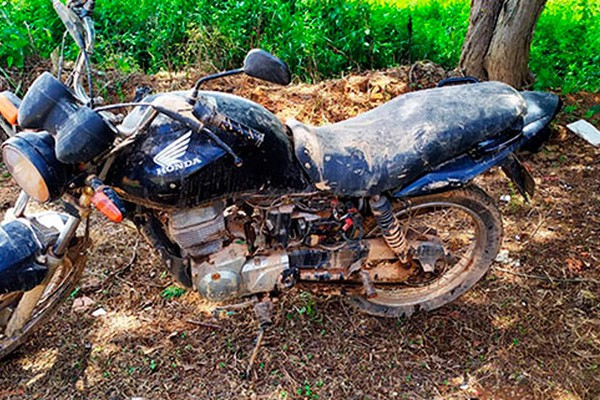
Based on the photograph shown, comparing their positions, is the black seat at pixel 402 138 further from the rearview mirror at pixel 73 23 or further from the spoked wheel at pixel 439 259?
the rearview mirror at pixel 73 23

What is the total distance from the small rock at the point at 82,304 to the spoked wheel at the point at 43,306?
440 millimetres

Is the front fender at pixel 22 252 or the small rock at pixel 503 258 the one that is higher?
the front fender at pixel 22 252

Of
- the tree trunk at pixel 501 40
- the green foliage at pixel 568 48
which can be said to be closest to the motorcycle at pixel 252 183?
the tree trunk at pixel 501 40

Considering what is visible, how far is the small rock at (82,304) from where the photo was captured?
11.6 ft

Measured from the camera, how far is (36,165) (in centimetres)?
217

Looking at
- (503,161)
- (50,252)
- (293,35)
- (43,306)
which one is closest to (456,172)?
(503,161)

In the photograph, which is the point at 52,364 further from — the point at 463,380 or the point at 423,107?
the point at 423,107

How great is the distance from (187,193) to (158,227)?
403mm

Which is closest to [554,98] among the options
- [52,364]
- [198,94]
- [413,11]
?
[198,94]

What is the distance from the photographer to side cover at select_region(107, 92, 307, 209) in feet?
7.79

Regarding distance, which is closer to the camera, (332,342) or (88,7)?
(88,7)

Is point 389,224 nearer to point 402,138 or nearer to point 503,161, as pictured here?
point 402,138

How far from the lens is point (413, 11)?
665 cm

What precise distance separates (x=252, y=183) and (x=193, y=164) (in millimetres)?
314
